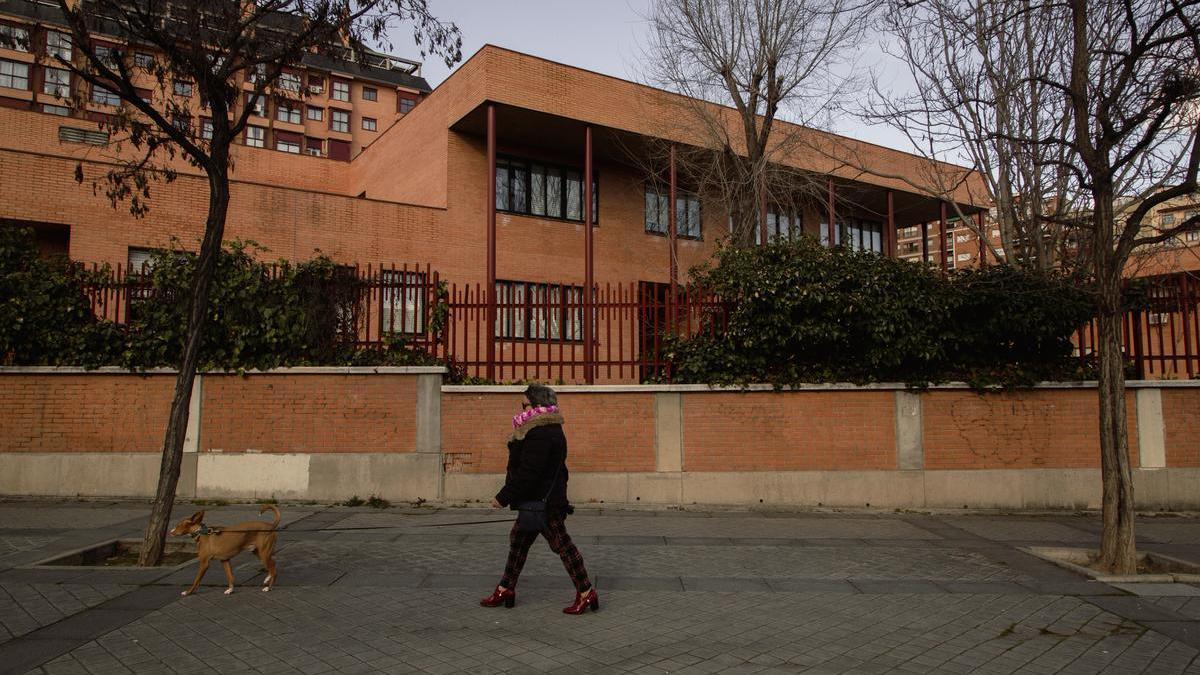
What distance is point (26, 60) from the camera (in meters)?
40.0

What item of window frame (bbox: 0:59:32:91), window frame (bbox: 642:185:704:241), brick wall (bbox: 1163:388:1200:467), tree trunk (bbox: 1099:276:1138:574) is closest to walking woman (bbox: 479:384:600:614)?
tree trunk (bbox: 1099:276:1138:574)

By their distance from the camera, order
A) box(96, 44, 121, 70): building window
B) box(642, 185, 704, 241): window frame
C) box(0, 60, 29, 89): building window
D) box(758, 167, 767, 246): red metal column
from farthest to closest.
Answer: box(0, 60, 29, 89): building window, box(642, 185, 704, 241): window frame, box(758, 167, 767, 246): red metal column, box(96, 44, 121, 70): building window

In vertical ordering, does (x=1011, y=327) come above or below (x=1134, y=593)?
above

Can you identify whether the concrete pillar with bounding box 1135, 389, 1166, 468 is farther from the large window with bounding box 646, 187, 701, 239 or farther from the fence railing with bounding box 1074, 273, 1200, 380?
the large window with bounding box 646, 187, 701, 239

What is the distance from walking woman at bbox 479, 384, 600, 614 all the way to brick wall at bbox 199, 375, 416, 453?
17.4ft

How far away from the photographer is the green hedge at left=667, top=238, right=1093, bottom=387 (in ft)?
34.4

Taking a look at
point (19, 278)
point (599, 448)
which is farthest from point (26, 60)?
point (599, 448)

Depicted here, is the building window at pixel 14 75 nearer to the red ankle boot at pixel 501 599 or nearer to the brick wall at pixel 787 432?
the brick wall at pixel 787 432

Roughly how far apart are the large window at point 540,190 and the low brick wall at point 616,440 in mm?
9404

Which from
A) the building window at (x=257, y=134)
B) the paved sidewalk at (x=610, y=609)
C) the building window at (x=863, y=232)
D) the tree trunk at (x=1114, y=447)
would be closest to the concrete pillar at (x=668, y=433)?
the paved sidewalk at (x=610, y=609)

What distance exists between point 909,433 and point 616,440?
13.7ft

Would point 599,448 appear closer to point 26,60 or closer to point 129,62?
point 129,62

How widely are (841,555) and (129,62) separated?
888 cm

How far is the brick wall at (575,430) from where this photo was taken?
33.9 ft
